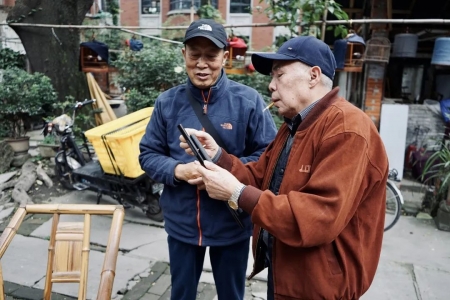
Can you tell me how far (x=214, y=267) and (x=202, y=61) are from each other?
46.6 inches

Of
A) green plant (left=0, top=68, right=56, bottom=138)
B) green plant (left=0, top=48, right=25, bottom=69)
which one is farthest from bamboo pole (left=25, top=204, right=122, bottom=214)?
green plant (left=0, top=48, right=25, bottom=69)

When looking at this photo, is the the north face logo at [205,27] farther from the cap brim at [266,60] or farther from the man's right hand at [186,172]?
the man's right hand at [186,172]

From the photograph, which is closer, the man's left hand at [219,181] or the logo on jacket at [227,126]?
the man's left hand at [219,181]

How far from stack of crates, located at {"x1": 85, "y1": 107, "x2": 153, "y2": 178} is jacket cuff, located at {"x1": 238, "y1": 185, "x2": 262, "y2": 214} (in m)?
2.76

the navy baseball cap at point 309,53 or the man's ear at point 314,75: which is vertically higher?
the navy baseball cap at point 309,53

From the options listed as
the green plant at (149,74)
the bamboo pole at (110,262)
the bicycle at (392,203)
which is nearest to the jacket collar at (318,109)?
the bamboo pole at (110,262)

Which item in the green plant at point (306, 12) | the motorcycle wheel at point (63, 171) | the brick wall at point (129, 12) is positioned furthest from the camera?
the brick wall at point (129, 12)

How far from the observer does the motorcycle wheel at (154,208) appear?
14.5 ft

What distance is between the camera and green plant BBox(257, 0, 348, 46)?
4258 millimetres

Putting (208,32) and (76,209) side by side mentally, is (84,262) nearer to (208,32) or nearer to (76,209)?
(76,209)

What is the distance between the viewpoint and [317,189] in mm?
1263

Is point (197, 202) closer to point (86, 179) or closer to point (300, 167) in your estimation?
point (300, 167)

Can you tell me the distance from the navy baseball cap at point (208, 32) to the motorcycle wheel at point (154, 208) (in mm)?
2824

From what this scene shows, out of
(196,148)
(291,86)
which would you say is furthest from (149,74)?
(291,86)
